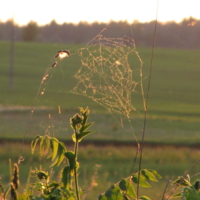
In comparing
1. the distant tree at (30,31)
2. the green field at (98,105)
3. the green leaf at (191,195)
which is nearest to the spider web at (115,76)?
the green leaf at (191,195)

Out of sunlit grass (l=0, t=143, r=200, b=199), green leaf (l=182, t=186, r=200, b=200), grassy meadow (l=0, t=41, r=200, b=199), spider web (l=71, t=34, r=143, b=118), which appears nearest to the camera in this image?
green leaf (l=182, t=186, r=200, b=200)

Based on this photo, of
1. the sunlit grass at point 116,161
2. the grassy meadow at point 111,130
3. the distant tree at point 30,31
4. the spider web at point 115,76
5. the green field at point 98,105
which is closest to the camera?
the spider web at point 115,76

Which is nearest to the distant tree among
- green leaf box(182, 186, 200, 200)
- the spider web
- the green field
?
the green field

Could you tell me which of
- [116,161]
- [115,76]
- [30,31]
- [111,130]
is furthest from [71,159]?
[30,31]

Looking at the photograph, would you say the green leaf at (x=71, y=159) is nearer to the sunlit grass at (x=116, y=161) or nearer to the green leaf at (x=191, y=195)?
the green leaf at (x=191, y=195)

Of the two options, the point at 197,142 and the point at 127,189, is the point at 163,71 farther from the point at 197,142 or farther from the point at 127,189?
the point at 127,189

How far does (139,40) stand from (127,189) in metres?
45.9

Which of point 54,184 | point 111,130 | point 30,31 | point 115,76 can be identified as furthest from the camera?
point 30,31

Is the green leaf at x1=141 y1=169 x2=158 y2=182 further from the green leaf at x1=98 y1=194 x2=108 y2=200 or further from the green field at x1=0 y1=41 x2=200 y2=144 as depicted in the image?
the green field at x1=0 y1=41 x2=200 y2=144

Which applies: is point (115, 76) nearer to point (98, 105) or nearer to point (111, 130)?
point (111, 130)

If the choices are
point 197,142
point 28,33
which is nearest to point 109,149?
point 197,142

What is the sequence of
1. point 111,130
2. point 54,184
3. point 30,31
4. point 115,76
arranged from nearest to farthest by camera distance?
point 54,184, point 115,76, point 111,130, point 30,31

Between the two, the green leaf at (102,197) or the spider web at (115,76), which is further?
the spider web at (115,76)

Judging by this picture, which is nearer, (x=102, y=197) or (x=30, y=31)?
(x=102, y=197)
